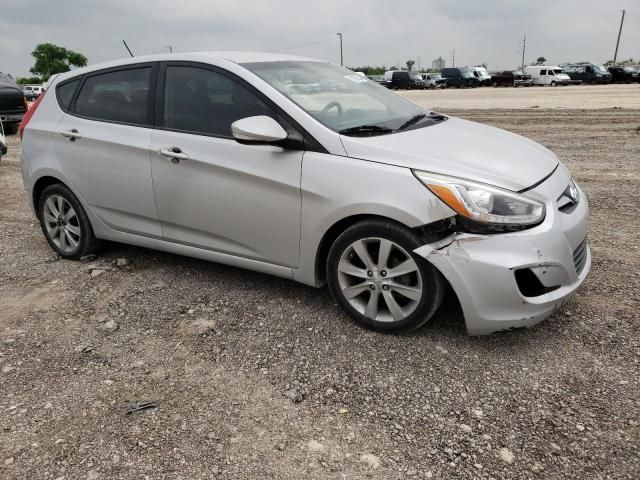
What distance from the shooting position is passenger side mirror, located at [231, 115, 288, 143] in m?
3.26

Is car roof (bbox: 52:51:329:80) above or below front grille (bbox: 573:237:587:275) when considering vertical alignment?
above

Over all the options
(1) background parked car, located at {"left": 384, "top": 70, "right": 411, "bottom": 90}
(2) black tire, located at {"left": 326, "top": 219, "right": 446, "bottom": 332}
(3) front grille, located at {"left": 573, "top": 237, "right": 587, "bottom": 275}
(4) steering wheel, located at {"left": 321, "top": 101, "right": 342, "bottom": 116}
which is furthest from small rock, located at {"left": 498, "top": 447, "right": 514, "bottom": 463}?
(1) background parked car, located at {"left": 384, "top": 70, "right": 411, "bottom": 90}

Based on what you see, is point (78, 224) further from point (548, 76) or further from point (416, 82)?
point (548, 76)

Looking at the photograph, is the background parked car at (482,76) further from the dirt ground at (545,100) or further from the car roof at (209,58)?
the car roof at (209,58)

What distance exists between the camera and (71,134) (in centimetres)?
435

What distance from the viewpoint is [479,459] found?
2.35m

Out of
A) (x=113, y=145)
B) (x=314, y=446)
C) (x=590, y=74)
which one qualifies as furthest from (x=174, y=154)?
(x=590, y=74)

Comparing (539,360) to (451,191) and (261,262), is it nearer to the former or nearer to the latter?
(451,191)

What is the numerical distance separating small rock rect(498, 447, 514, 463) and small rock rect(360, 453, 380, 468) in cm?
53

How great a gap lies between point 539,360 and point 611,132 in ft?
31.6

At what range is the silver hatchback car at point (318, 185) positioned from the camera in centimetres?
294

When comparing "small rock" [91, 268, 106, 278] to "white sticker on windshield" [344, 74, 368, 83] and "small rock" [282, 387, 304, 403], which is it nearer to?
"small rock" [282, 387, 304, 403]

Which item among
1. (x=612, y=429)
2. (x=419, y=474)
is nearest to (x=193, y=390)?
(x=419, y=474)

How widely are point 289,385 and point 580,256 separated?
1.84m
